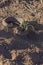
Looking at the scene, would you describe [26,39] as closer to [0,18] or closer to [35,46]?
[35,46]

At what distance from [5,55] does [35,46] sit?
530 millimetres

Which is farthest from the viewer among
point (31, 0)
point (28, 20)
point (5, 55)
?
point (31, 0)

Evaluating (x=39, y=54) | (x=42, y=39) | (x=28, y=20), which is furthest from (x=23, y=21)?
(x=39, y=54)

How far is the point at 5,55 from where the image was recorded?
490 cm

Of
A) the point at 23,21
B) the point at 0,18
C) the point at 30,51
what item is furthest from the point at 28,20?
the point at 30,51

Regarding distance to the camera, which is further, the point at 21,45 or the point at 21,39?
the point at 21,39

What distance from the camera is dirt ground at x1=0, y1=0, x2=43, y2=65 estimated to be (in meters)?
4.81

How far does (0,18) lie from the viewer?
5.75 meters

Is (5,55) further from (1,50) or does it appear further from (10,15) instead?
(10,15)

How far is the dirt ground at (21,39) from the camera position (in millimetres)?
4809

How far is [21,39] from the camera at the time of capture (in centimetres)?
518

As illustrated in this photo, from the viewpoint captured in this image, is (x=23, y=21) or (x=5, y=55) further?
(x=23, y=21)

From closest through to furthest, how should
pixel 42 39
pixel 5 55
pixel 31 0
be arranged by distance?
pixel 5 55, pixel 42 39, pixel 31 0

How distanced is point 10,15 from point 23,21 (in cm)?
41
